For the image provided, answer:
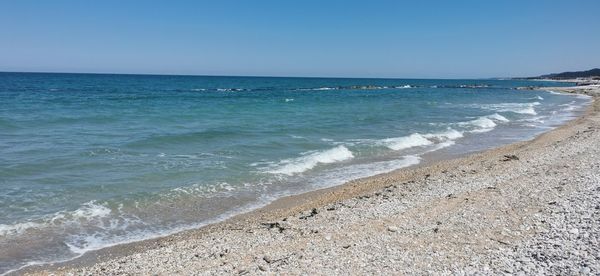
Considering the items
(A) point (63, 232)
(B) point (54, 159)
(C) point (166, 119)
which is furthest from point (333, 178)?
(C) point (166, 119)

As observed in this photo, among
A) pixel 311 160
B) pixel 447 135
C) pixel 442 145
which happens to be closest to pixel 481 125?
pixel 447 135

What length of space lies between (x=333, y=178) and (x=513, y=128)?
59.4 ft

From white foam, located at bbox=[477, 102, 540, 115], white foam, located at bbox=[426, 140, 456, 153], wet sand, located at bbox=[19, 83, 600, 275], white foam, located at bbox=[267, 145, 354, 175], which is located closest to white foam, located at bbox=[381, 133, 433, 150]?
white foam, located at bbox=[426, 140, 456, 153]

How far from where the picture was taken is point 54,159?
14906mm

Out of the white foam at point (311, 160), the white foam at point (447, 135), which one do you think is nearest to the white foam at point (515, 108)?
the white foam at point (447, 135)

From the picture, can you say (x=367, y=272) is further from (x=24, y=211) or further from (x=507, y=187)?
(x=24, y=211)

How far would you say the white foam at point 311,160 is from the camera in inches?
576

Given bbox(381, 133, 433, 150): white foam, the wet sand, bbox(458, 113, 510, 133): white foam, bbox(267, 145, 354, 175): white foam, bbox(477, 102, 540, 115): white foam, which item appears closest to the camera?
the wet sand

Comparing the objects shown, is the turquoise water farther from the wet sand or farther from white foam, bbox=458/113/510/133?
the wet sand

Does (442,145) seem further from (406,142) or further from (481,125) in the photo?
(481,125)

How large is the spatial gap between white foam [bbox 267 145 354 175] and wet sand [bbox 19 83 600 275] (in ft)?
9.55

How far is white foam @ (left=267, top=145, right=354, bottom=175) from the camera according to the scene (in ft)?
48.0

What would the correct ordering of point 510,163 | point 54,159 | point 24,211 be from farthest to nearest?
point 54,159 < point 510,163 < point 24,211

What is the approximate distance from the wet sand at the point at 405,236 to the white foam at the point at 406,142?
25.1ft
